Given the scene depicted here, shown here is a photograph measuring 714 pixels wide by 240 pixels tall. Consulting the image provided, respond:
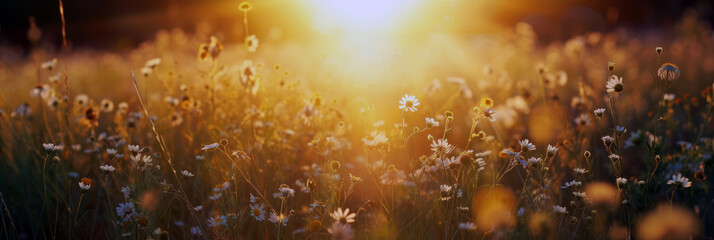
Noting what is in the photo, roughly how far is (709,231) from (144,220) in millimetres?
2292

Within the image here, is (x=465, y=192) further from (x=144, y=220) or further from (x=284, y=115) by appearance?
(x=284, y=115)

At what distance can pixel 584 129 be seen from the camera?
8.81ft

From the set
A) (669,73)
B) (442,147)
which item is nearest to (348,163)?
(442,147)

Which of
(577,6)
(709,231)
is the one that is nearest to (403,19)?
(709,231)

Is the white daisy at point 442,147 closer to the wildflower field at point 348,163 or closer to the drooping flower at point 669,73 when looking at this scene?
the wildflower field at point 348,163

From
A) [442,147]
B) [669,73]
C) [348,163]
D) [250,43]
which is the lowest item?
[348,163]

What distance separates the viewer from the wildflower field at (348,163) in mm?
1677

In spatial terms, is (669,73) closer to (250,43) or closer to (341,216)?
(341,216)

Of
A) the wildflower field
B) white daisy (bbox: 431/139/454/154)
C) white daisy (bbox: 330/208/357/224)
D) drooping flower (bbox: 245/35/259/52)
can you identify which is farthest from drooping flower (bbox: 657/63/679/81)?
drooping flower (bbox: 245/35/259/52)

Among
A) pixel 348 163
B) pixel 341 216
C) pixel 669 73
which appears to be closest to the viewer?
pixel 341 216

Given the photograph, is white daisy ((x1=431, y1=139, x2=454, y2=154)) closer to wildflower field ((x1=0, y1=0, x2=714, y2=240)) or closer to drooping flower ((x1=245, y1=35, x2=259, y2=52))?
wildflower field ((x1=0, y1=0, x2=714, y2=240))

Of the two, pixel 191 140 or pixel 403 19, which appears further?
pixel 403 19

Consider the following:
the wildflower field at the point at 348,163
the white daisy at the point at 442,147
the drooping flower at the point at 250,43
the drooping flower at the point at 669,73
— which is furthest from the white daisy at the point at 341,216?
the drooping flower at the point at 250,43

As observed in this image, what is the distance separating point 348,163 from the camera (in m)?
2.74
